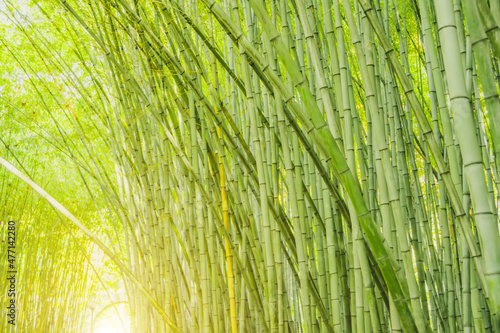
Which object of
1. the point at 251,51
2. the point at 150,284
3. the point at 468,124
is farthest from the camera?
the point at 150,284

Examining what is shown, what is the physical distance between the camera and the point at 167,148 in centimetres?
128

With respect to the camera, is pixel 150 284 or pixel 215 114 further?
pixel 150 284

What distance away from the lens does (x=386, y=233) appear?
0.70 m

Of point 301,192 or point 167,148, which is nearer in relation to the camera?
point 301,192

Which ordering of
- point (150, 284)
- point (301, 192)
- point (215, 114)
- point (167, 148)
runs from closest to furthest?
point (301, 192), point (215, 114), point (167, 148), point (150, 284)

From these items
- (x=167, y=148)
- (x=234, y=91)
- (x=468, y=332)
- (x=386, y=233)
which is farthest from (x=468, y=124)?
(x=234, y=91)

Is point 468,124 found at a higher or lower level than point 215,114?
lower

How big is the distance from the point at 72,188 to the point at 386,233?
594cm

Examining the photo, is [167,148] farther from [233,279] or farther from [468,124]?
[468,124]

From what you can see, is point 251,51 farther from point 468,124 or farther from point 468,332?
point 468,332

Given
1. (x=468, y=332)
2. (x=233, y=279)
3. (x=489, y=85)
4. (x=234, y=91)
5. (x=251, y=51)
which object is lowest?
(x=468, y=332)

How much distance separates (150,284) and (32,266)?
3.29 m

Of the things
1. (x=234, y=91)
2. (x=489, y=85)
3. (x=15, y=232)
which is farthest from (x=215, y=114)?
(x=15, y=232)

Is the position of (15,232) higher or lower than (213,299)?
higher
